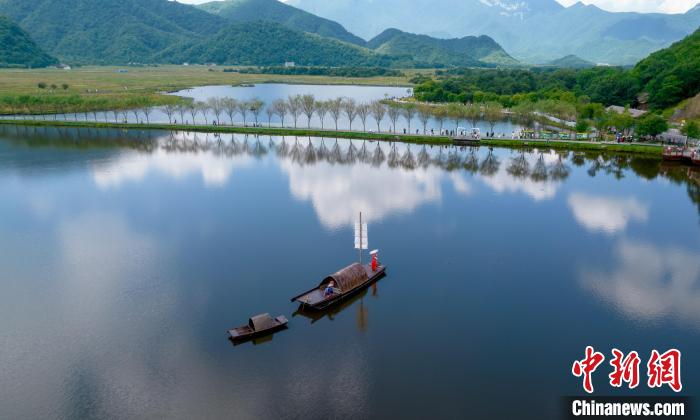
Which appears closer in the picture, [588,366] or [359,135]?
[588,366]

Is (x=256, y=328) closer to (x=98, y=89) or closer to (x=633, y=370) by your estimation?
(x=633, y=370)

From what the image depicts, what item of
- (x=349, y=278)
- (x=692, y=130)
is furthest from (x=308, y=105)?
(x=349, y=278)

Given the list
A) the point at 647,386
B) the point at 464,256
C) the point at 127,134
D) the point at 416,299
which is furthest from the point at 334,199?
the point at 127,134

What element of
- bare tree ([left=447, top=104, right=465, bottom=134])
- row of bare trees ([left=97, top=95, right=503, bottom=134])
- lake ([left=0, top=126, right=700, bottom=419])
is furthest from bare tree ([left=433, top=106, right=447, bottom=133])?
lake ([left=0, top=126, right=700, bottom=419])

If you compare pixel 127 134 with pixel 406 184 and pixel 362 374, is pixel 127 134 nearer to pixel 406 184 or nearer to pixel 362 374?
pixel 406 184

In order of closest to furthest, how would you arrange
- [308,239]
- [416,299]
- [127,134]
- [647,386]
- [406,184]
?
[647,386] < [416,299] < [308,239] < [406,184] < [127,134]

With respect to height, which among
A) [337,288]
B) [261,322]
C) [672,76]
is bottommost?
[261,322]
